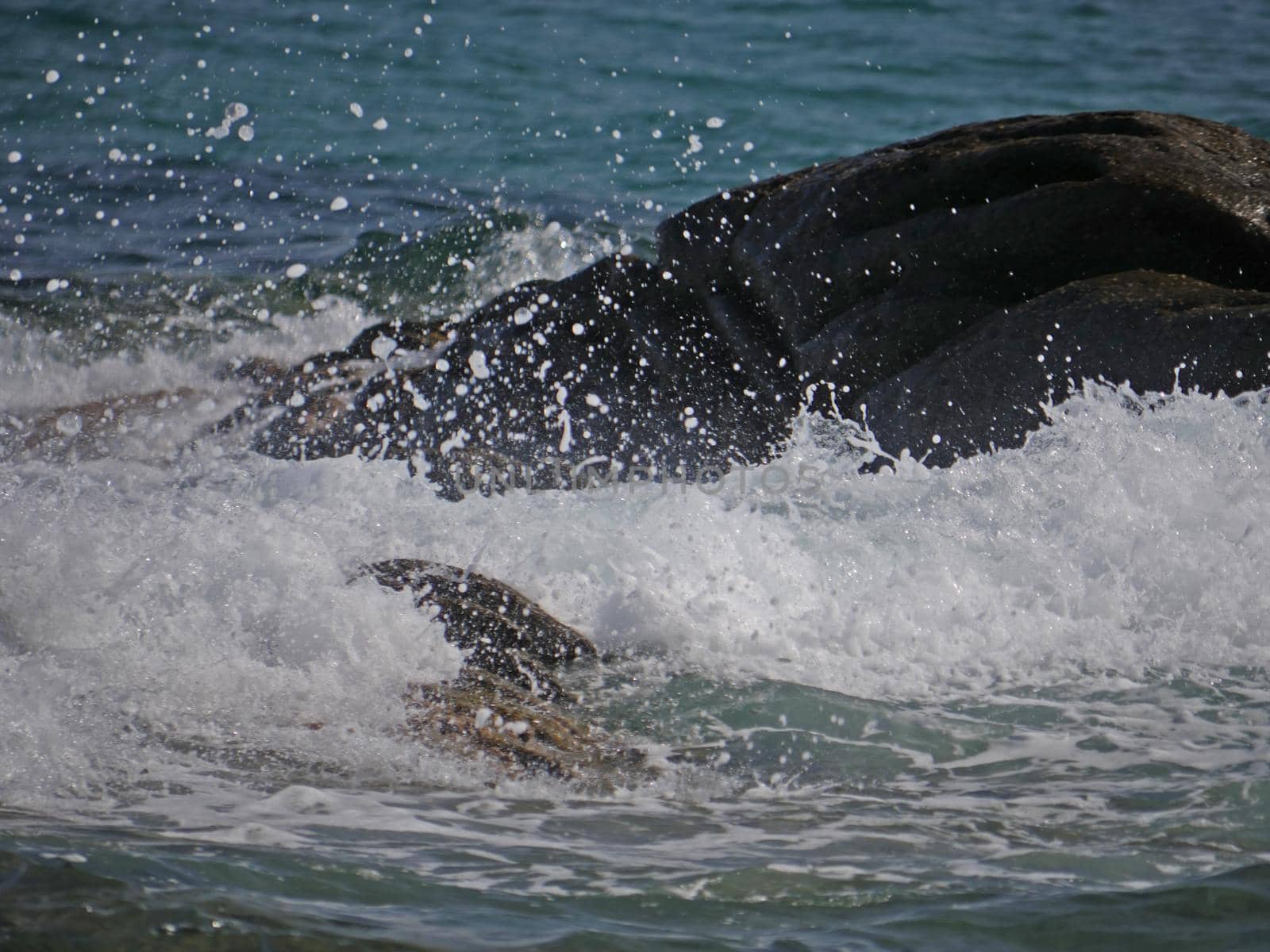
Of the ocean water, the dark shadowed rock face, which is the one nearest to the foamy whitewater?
the ocean water

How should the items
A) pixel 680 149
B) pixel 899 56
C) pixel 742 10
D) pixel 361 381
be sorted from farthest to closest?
pixel 742 10 → pixel 899 56 → pixel 680 149 → pixel 361 381

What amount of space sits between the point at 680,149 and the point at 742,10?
4.10 metres

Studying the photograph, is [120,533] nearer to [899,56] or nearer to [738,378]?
[738,378]

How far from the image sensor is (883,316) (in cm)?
665

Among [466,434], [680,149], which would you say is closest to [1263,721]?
[466,434]

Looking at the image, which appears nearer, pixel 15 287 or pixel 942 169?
pixel 942 169

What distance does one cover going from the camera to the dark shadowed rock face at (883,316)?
19.2 feet

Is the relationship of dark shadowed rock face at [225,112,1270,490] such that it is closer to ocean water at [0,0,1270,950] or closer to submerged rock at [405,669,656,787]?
ocean water at [0,0,1270,950]

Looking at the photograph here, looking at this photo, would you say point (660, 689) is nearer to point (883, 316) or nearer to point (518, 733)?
point (518, 733)

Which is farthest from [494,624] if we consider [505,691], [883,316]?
[883,316]

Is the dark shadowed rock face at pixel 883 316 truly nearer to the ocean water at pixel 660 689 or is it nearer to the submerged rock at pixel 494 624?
the ocean water at pixel 660 689

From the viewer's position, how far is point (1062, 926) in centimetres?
255

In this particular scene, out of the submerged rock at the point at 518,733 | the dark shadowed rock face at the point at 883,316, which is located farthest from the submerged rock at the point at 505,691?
the dark shadowed rock face at the point at 883,316

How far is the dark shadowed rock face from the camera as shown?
5852mm
